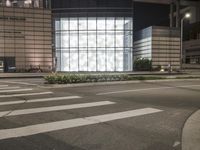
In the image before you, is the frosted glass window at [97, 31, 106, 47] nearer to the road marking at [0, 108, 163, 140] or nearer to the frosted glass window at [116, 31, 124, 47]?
the frosted glass window at [116, 31, 124, 47]

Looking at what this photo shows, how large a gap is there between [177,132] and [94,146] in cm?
231

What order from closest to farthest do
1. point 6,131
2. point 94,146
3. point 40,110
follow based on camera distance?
point 94,146
point 6,131
point 40,110

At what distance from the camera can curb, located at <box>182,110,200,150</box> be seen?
5.35m

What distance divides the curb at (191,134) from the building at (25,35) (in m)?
34.7

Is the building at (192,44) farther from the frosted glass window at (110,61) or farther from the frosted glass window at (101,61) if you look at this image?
the frosted glass window at (101,61)

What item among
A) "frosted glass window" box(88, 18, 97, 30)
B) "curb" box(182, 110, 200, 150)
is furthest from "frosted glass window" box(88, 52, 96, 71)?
"curb" box(182, 110, 200, 150)

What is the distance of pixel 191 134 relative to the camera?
6164mm

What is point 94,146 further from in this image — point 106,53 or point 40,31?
point 106,53

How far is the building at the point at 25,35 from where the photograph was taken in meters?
38.9

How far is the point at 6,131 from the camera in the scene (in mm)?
6395

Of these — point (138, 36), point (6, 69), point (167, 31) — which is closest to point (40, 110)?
point (6, 69)

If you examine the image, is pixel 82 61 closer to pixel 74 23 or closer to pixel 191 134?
pixel 74 23

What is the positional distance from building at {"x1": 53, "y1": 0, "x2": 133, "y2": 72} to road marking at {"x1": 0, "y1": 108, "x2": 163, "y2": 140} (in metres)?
39.9

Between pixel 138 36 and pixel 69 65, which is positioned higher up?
pixel 138 36
